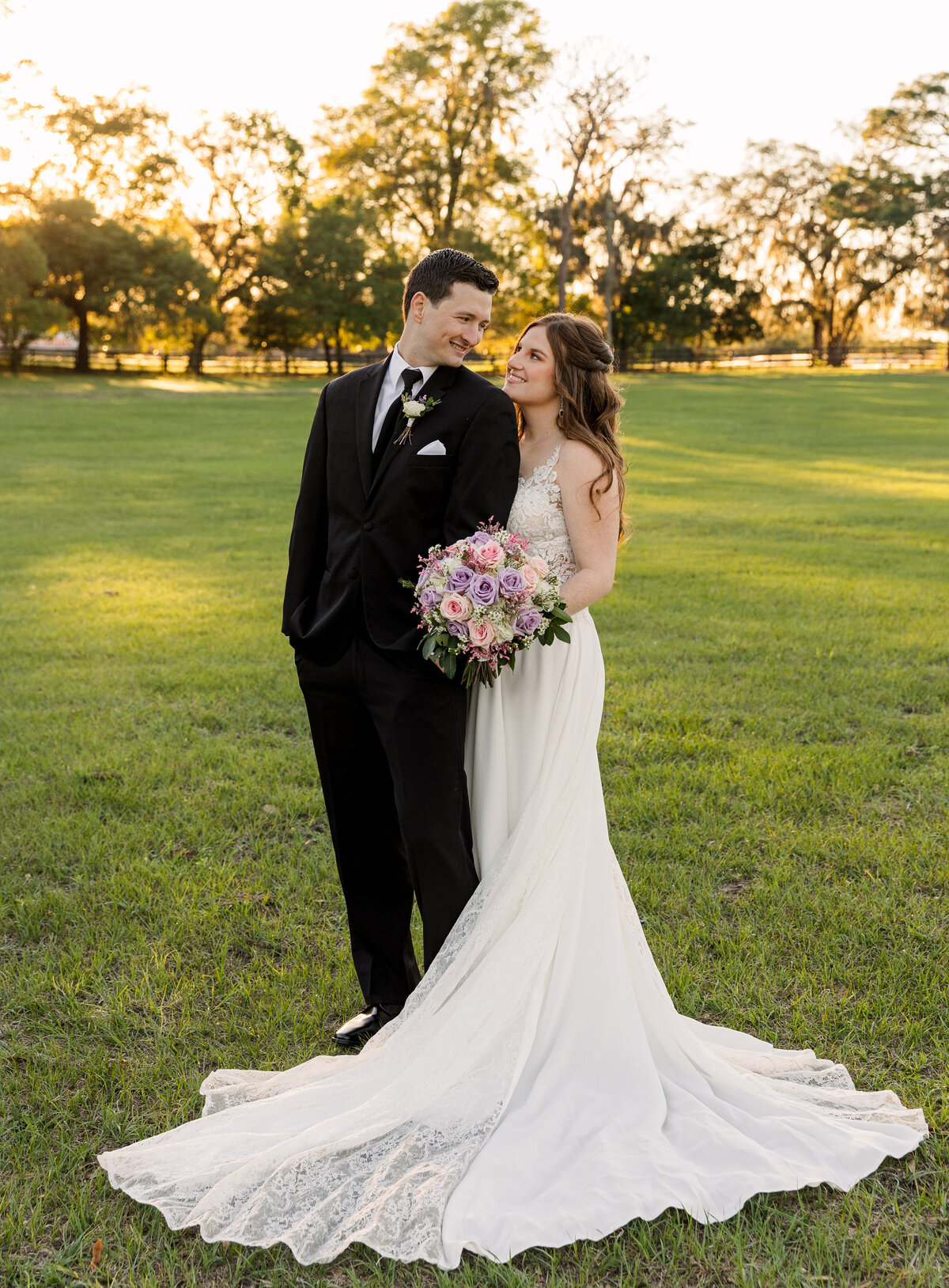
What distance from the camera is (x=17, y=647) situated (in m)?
8.74

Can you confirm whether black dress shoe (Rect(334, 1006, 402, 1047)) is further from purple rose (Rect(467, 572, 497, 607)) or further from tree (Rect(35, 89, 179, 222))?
tree (Rect(35, 89, 179, 222))

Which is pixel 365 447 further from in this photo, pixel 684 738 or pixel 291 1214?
pixel 684 738

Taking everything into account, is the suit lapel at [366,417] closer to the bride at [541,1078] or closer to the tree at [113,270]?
the bride at [541,1078]

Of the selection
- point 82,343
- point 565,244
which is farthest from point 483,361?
point 82,343

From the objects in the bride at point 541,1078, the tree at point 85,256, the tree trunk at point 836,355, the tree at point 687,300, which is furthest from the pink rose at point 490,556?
the tree trunk at point 836,355

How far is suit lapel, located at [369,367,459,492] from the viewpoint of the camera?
3340 mm

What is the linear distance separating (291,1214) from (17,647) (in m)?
6.79

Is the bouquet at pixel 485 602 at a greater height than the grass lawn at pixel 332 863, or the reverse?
the bouquet at pixel 485 602

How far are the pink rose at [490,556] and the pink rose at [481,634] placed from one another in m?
0.16

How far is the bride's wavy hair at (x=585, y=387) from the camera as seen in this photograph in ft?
11.4

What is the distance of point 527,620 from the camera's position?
3070 millimetres

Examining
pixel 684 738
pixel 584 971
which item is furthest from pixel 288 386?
pixel 584 971

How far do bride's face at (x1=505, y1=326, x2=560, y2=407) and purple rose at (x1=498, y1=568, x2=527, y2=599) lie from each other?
2.55ft

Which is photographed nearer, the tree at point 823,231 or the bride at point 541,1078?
the bride at point 541,1078
